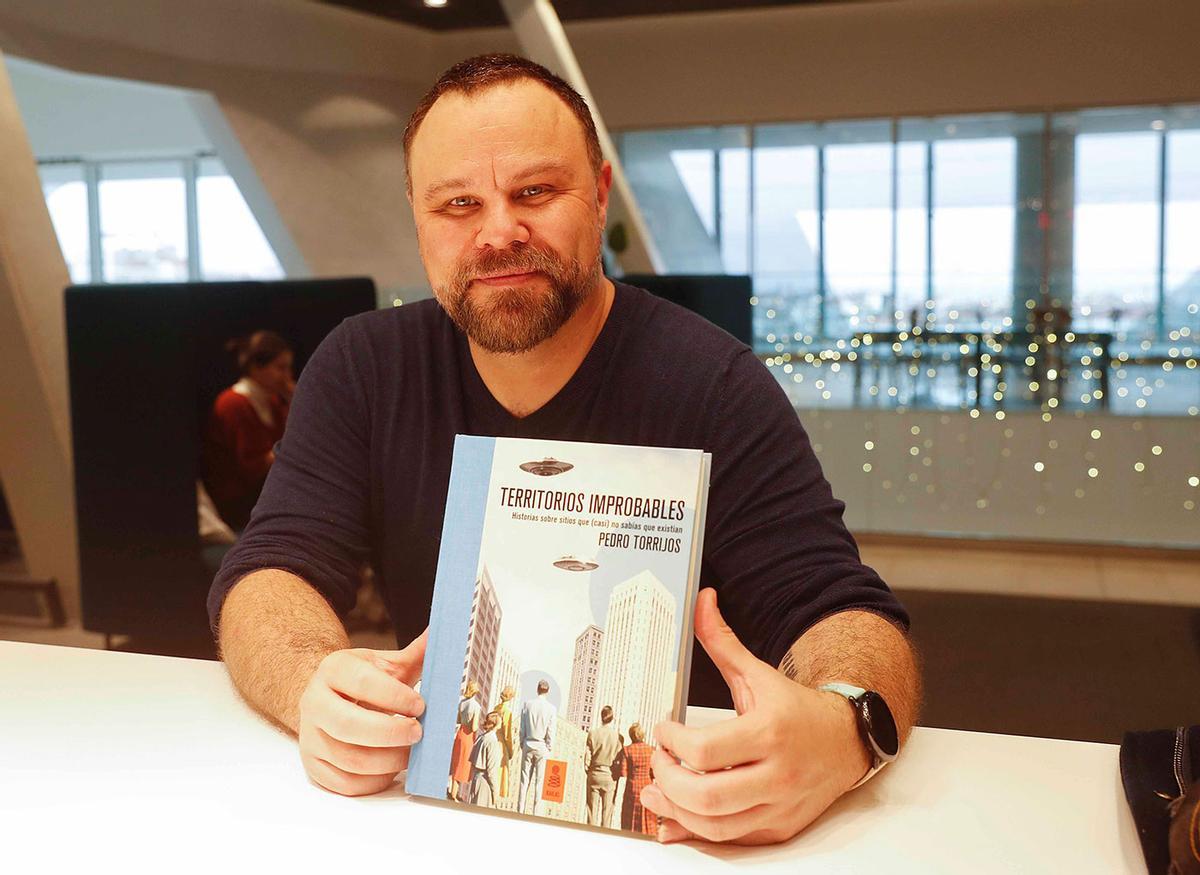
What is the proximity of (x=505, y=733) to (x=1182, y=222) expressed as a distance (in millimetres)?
7396

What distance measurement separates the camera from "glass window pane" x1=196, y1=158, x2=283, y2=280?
9273 millimetres

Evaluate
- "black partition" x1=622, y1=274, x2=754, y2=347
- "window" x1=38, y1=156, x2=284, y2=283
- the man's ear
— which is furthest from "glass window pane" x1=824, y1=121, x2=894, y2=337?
the man's ear

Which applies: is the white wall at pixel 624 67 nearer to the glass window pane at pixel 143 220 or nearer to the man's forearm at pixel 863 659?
the glass window pane at pixel 143 220

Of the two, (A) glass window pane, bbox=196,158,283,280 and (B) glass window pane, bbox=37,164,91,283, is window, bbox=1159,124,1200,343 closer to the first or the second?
(A) glass window pane, bbox=196,158,283,280

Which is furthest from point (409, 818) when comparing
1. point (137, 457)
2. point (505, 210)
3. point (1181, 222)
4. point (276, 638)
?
point (1181, 222)

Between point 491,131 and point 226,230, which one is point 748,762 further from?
point 226,230

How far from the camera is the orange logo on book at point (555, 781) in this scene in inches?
30.0

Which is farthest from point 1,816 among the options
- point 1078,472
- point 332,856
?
point 1078,472

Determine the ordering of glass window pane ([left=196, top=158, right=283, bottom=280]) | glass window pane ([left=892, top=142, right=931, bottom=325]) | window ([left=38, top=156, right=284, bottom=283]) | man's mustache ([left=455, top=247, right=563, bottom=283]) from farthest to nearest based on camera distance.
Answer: glass window pane ([left=196, top=158, right=283, bottom=280])
window ([left=38, top=156, right=284, bottom=283])
glass window pane ([left=892, top=142, right=931, bottom=325])
man's mustache ([left=455, top=247, right=563, bottom=283])

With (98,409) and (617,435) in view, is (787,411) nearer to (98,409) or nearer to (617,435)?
(617,435)

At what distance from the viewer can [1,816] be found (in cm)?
82

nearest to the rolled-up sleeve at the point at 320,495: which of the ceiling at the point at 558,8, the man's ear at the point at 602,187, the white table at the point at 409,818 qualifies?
the white table at the point at 409,818

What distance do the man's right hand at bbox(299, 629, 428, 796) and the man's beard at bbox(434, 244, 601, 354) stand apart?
464 mm

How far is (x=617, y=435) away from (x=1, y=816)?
0.73 metres
